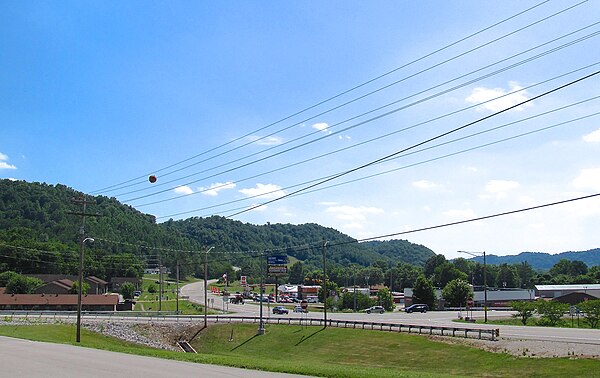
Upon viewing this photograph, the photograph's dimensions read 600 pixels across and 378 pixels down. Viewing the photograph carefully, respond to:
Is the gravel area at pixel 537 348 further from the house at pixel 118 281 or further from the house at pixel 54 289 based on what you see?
the house at pixel 118 281

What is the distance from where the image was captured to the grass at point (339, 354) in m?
→ 29.6

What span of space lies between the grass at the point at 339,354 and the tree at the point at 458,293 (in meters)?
54.7

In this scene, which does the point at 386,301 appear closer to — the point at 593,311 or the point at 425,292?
the point at 425,292

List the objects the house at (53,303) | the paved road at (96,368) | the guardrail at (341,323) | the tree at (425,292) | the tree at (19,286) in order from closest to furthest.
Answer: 1. the paved road at (96,368)
2. the guardrail at (341,323)
3. the house at (53,303)
4. the tree at (425,292)
5. the tree at (19,286)

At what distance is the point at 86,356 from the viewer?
29562 millimetres

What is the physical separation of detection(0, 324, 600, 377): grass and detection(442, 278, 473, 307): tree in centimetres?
5475

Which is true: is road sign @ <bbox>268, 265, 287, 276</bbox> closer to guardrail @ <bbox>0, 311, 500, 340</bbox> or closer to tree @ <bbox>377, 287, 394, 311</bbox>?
guardrail @ <bbox>0, 311, 500, 340</bbox>

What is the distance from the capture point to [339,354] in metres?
50.2

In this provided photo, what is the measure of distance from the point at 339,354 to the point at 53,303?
73.6 m

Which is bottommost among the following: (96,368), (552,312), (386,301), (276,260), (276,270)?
(386,301)

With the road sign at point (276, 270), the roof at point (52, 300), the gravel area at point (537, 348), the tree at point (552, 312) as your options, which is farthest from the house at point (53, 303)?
the gravel area at point (537, 348)

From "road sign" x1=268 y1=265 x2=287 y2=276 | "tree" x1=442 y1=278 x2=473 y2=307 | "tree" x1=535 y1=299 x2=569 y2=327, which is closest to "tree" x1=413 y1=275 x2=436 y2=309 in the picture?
"tree" x1=442 y1=278 x2=473 y2=307

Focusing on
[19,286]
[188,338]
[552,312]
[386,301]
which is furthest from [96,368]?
[19,286]

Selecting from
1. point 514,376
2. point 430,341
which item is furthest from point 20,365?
point 430,341
